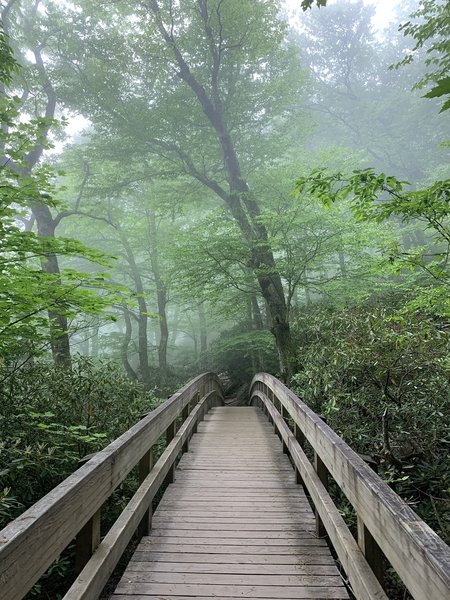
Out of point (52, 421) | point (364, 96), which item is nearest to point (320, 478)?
point (52, 421)

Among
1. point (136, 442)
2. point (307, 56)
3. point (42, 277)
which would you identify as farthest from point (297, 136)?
point (307, 56)

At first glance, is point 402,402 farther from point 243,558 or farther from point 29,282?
point 29,282

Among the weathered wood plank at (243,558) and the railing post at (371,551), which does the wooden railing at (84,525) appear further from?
the railing post at (371,551)

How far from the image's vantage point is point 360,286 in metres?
10.3

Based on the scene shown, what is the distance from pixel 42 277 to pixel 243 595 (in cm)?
438

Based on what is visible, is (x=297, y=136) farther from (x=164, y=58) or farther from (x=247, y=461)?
(x=247, y=461)

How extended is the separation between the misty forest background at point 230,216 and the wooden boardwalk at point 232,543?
0.92 m

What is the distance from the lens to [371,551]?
74.7 inches

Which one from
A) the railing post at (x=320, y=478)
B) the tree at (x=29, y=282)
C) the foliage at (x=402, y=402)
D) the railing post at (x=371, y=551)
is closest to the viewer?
the railing post at (x=371, y=551)

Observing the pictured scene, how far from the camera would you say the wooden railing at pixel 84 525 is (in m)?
1.21

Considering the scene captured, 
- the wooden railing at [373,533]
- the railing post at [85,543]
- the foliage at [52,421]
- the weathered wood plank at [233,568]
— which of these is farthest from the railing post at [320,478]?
the foliage at [52,421]

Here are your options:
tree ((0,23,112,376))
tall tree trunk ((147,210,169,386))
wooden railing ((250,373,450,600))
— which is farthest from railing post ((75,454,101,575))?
tall tree trunk ((147,210,169,386))

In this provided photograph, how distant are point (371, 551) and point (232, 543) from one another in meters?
1.46

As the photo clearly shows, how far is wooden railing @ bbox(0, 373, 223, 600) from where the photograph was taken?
1.21 m
